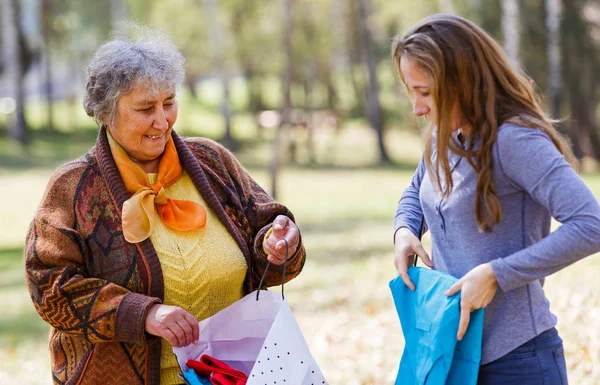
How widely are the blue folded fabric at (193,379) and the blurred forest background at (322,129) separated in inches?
47.5

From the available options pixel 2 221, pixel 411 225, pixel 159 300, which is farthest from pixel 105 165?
pixel 2 221

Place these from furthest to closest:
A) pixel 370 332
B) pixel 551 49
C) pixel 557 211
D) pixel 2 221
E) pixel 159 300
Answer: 1. pixel 551 49
2. pixel 2 221
3. pixel 370 332
4. pixel 159 300
5. pixel 557 211

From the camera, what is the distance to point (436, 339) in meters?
2.57

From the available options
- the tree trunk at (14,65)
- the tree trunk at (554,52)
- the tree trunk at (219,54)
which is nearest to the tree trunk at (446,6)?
the tree trunk at (554,52)

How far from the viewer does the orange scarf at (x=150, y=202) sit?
2961 millimetres

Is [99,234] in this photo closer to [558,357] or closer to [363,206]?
[558,357]

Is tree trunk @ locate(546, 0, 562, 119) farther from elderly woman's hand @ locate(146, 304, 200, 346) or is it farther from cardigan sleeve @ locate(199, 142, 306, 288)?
elderly woman's hand @ locate(146, 304, 200, 346)

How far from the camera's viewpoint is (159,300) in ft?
9.53

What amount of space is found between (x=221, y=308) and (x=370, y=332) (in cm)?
395

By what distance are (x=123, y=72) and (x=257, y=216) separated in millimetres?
758

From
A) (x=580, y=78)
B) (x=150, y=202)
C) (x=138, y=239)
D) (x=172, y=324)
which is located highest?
(x=150, y=202)

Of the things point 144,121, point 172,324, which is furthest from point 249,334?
point 144,121

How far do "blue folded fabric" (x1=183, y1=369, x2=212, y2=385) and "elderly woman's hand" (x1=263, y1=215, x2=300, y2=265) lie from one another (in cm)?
50

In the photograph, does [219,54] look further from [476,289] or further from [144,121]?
[476,289]
